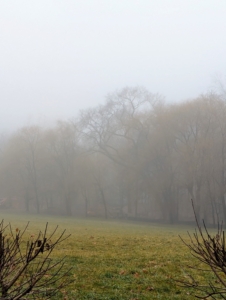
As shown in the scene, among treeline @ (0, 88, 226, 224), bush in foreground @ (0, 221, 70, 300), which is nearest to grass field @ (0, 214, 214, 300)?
bush in foreground @ (0, 221, 70, 300)

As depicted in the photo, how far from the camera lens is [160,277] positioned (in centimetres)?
774

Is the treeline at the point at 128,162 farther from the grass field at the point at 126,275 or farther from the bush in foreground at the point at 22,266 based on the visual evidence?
the bush in foreground at the point at 22,266

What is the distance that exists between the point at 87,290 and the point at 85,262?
8.63ft

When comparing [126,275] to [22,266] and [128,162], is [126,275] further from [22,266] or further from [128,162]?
[128,162]

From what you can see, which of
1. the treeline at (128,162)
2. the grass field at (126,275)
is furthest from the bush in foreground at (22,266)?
the treeline at (128,162)

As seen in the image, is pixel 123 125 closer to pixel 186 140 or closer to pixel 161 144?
pixel 161 144

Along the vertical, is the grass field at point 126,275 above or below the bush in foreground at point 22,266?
below

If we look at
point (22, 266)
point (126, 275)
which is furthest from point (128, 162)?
→ point (22, 266)

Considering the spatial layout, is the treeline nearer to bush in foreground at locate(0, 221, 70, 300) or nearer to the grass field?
the grass field

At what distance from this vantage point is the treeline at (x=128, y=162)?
1467 inches

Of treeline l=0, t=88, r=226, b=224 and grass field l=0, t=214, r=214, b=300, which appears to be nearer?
grass field l=0, t=214, r=214, b=300

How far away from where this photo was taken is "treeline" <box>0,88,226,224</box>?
122ft

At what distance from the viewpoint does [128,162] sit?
4597 centimetres

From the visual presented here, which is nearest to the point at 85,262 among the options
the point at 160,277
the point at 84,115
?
the point at 160,277
